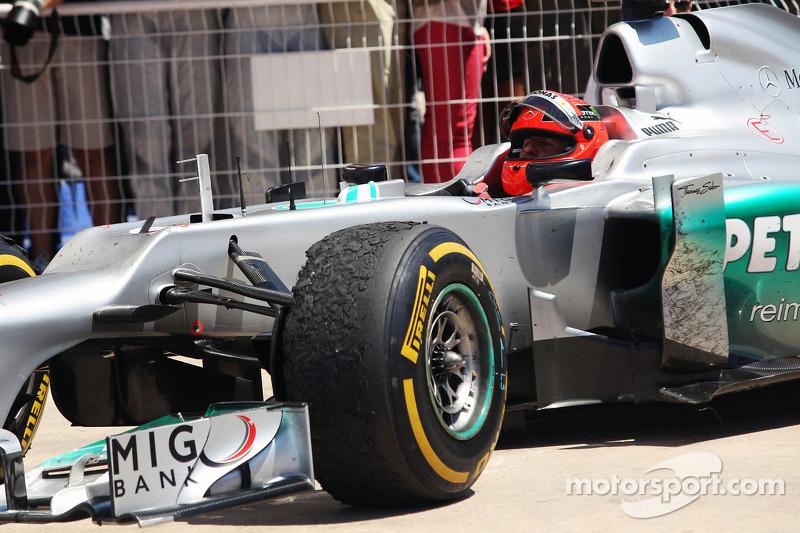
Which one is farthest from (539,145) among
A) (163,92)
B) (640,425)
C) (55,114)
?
(55,114)

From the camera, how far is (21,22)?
8352mm

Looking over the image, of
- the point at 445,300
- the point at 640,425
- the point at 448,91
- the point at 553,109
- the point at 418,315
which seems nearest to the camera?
the point at 418,315

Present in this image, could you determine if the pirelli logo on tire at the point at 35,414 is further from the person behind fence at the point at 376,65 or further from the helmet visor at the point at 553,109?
the person behind fence at the point at 376,65

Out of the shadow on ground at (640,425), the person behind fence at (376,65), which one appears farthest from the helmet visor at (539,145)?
the person behind fence at (376,65)

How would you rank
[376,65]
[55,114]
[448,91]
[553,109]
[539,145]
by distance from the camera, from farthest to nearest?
[55,114], [376,65], [448,91], [539,145], [553,109]

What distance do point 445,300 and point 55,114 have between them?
6.22m

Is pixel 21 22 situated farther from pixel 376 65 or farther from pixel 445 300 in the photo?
pixel 445 300

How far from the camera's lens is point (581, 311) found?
4.44 meters

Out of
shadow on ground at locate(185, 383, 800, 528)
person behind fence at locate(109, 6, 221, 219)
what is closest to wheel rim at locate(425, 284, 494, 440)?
shadow on ground at locate(185, 383, 800, 528)

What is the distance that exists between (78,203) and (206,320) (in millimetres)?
5086

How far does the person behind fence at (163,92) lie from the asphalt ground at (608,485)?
409cm

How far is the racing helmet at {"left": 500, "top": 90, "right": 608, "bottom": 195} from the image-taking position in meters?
5.06

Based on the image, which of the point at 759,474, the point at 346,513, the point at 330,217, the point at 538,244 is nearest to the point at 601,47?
the point at 538,244

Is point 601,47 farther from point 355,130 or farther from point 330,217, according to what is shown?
point 355,130
